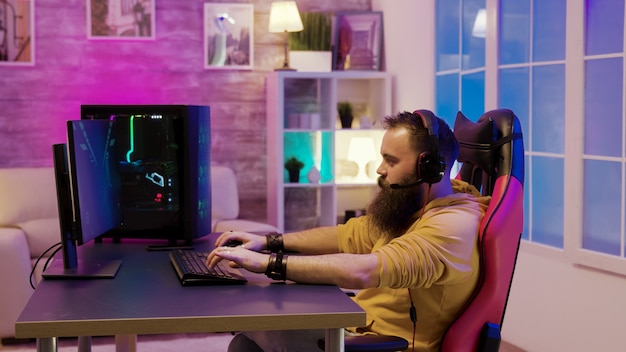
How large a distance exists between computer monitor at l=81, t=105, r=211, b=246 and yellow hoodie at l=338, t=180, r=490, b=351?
2.97 ft

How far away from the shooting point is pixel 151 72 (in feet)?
19.8

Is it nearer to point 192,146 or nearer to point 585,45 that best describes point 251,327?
point 192,146

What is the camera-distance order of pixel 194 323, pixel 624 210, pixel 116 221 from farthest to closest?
1. pixel 624 210
2. pixel 116 221
3. pixel 194 323

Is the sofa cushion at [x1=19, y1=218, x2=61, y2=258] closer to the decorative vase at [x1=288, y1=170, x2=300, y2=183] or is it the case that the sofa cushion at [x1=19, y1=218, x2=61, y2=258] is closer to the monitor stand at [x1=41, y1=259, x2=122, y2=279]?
the decorative vase at [x1=288, y1=170, x2=300, y2=183]

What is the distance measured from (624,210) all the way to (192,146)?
1892 mm

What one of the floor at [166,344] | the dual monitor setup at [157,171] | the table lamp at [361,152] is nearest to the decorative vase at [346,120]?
the table lamp at [361,152]

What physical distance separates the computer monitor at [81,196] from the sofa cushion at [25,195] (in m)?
2.71

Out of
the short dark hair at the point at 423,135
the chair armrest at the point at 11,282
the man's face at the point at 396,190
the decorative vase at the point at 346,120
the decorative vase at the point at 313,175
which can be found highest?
the decorative vase at the point at 346,120

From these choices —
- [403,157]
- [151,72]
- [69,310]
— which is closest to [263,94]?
[151,72]

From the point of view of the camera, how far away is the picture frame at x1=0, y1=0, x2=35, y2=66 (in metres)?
5.81

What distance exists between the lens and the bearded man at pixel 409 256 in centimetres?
229

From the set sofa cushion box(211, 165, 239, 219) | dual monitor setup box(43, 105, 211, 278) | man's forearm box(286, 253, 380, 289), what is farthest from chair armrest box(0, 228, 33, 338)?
man's forearm box(286, 253, 380, 289)

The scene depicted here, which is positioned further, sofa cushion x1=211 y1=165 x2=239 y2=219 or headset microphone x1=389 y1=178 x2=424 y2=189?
sofa cushion x1=211 y1=165 x2=239 y2=219

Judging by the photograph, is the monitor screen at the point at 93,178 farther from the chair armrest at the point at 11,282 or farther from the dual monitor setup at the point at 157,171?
the chair armrest at the point at 11,282
